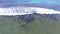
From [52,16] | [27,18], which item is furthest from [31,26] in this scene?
[52,16]

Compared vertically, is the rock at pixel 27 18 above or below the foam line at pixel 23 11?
below

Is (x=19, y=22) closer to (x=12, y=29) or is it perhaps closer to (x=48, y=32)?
(x=12, y=29)

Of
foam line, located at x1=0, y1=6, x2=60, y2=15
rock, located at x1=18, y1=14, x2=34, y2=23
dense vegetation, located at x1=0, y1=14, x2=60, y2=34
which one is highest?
foam line, located at x1=0, y1=6, x2=60, y2=15

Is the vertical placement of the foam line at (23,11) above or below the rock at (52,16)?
above

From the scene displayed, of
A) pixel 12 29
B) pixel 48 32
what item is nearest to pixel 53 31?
pixel 48 32

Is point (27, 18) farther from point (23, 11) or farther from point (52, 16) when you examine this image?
point (52, 16)

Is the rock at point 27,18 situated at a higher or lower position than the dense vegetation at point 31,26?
higher

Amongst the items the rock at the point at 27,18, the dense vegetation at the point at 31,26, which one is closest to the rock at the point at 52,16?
the dense vegetation at the point at 31,26

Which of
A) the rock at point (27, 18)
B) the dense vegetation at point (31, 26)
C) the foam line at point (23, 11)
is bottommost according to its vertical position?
the dense vegetation at point (31, 26)

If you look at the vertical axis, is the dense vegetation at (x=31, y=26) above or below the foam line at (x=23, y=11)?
below

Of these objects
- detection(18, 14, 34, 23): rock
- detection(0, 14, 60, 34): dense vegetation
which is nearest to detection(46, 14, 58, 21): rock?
detection(0, 14, 60, 34): dense vegetation

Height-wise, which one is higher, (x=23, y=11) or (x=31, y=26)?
(x=23, y=11)

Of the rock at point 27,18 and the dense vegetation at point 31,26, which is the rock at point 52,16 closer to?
the dense vegetation at point 31,26

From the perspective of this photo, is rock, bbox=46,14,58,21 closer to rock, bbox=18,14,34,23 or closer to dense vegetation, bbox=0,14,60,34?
dense vegetation, bbox=0,14,60,34
